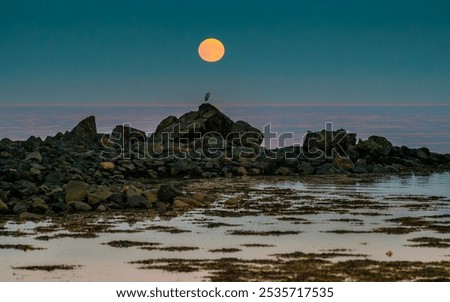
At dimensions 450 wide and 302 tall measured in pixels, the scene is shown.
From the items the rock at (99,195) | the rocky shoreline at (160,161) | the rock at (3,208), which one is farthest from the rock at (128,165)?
the rock at (3,208)

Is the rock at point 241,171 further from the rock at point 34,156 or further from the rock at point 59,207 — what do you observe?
the rock at point 59,207

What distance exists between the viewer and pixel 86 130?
59.6 m

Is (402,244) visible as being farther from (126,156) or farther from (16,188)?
(126,156)

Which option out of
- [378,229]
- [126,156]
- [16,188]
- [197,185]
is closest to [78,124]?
[126,156]

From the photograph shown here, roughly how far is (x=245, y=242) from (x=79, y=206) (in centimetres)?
756

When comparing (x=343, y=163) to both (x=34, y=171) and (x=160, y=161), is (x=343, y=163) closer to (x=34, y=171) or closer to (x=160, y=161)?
(x=160, y=161)

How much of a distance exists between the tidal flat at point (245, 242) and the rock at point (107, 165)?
538 inches

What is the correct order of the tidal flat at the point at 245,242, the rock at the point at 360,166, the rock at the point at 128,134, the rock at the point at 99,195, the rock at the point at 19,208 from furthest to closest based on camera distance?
the rock at the point at 128,134
the rock at the point at 360,166
the rock at the point at 99,195
the rock at the point at 19,208
the tidal flat at the point at 245,242

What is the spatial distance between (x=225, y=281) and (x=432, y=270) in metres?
3.59

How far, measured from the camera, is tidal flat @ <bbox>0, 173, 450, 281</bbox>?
14.1 meters

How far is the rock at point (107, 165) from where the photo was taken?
41750 millimetres

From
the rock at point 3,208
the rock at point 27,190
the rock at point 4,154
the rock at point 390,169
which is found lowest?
the rock at point 390,169

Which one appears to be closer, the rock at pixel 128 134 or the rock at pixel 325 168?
the rock at pixel 325 168

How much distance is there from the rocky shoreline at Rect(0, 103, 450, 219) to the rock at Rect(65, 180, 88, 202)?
29mm
